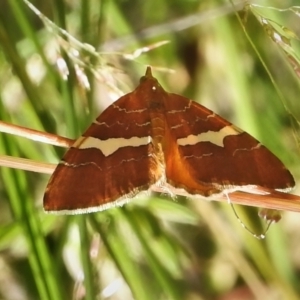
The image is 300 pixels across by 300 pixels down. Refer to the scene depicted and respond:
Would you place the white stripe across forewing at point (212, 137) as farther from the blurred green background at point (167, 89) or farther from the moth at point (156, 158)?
the blurred green background at point (167, 89)

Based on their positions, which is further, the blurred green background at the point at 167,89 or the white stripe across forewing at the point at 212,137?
the blurred green background at the point at 167,89

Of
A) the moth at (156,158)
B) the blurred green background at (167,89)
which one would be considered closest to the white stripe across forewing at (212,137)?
the moth at (156,158)

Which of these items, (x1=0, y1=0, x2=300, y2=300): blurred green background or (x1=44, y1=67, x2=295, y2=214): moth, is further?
(x1=0, y1=0, x2=300, y2=300): blurred green background

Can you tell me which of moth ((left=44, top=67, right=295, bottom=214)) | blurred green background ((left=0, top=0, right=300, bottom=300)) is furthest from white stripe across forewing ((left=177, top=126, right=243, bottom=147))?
blurred green background ((left=0, top=0, right=300, bottom=300))

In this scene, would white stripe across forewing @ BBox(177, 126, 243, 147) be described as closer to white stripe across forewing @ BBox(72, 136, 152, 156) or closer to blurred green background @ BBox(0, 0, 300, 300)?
white stripe across forewing @ BBox(72, 136, 152, 156)

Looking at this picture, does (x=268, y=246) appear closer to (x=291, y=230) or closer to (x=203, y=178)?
(x=291, y=230)

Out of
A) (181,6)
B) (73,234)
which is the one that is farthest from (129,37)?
(73,234)
